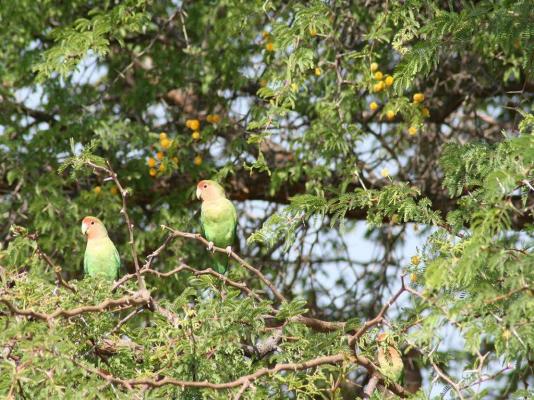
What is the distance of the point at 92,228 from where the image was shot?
19.5ft

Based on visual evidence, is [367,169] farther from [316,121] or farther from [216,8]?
[216,8]

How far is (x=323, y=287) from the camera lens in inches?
291

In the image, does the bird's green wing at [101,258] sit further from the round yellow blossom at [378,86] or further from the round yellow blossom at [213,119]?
the round yellow blossom at [378,86]

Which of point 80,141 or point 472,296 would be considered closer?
point 472,296

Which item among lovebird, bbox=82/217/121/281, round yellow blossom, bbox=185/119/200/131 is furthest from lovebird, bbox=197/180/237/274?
Answer: round yellow blossom, bbox=185/119/200/131

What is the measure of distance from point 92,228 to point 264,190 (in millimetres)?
1656

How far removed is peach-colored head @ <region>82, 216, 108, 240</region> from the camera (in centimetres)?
589

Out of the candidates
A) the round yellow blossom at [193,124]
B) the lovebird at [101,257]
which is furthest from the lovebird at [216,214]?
the round yellow blossom at [193,124]

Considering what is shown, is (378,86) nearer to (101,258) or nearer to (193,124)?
(193,124)

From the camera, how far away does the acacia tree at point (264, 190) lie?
3582 mm

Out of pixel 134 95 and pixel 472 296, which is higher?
pixel 134 95

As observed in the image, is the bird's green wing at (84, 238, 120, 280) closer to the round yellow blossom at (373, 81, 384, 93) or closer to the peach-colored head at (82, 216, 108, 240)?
the peach-colored head at (82, 216, 108, 240)

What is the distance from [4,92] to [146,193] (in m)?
1.22

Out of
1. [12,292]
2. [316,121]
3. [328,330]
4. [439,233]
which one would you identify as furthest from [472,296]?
[316,121]
